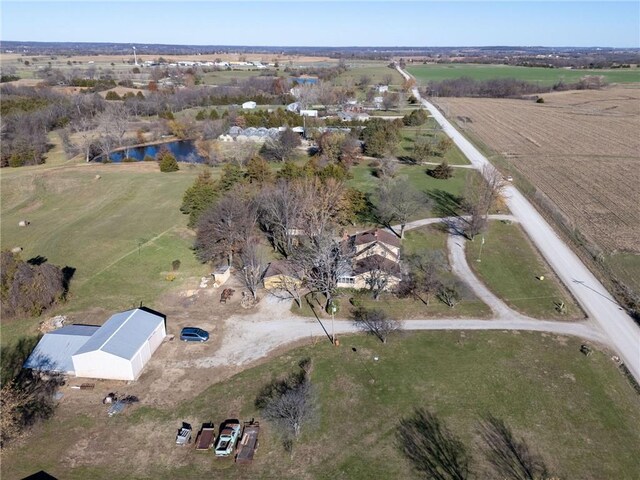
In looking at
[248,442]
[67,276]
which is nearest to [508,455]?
[248,442]

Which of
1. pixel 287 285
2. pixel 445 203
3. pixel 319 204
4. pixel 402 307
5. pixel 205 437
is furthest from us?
pixel 445 203

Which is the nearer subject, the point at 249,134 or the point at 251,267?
the point at 251,267

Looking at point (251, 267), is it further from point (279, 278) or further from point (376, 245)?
point (376, 245)

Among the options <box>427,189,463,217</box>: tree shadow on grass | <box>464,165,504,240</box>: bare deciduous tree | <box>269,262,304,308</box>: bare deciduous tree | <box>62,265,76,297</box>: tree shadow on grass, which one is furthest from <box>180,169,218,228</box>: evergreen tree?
<box>464,165,504,240</box>: bare deciduous tree

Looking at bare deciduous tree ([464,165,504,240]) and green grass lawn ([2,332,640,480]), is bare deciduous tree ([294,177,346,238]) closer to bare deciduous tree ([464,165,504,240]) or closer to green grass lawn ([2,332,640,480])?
bare deciduous tree ([464,165,504,240])

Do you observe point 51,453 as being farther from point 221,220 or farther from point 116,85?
point 116,85

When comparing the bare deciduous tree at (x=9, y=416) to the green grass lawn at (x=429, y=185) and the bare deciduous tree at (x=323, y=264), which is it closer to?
the bare deciduous tree at (x=323, y=264)

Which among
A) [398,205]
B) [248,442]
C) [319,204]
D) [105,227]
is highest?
[319,204]

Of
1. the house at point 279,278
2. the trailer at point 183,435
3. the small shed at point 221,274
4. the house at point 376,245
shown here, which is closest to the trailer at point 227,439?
the trailer at point 183,435
